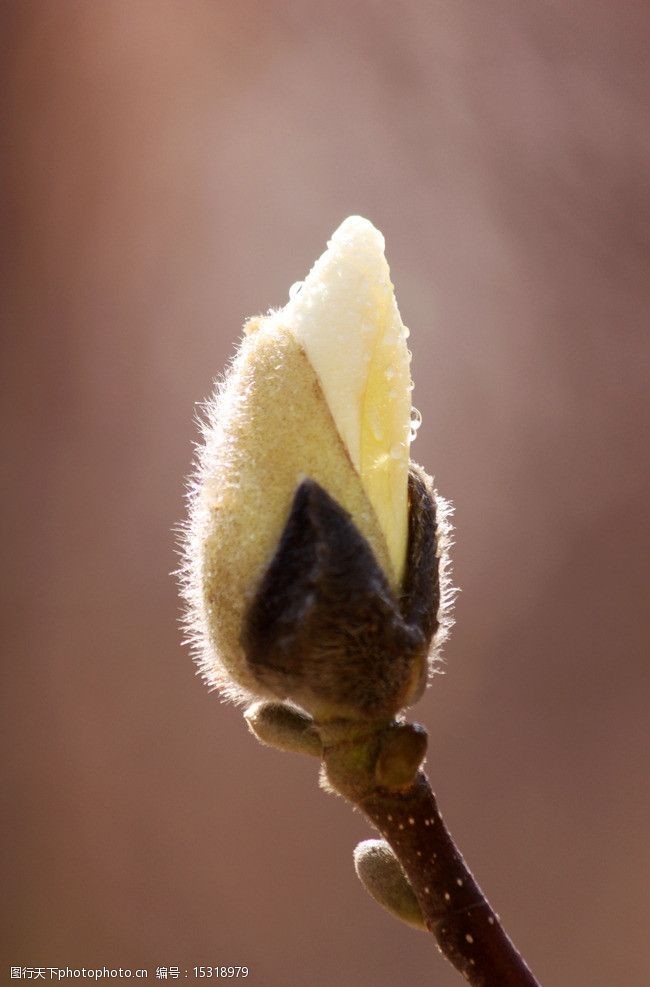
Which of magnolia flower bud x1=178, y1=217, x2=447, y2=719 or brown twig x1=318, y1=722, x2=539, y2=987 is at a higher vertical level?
magnolia flower bud x1=178, y1=217, x2=447, y2=719

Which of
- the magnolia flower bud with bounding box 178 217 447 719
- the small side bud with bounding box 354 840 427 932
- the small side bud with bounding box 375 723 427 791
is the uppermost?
the magnolia flower bud with bounding box 178 217 447 719

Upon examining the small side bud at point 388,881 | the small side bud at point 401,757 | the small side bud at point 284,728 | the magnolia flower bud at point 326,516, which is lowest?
the small side bud at point 388,881

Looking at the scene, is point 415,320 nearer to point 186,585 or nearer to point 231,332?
point 231,332

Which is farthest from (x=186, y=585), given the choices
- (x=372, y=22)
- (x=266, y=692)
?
(x=372, y=22)

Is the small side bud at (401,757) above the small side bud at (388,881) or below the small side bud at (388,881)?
above

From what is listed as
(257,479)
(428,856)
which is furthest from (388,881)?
(257,479)

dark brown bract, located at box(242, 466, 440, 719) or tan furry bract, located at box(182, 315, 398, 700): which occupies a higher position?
tan furry bract, located at box(182, 315, 398, 700)
